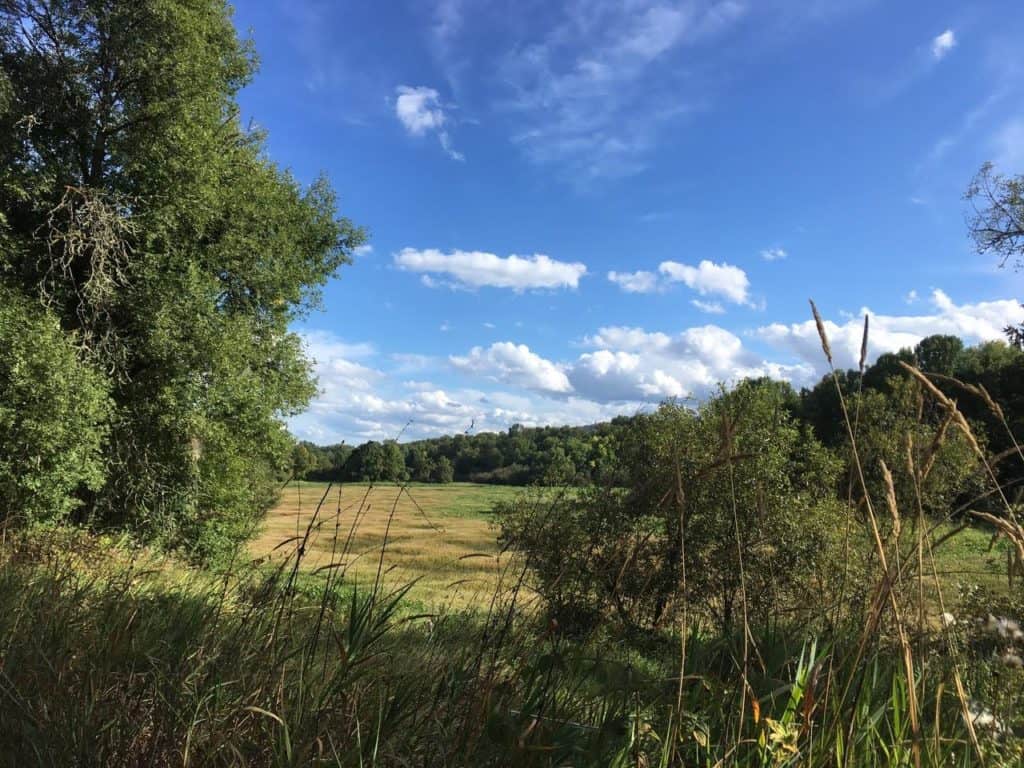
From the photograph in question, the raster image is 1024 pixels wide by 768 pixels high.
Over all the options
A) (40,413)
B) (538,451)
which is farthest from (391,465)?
(40,413)

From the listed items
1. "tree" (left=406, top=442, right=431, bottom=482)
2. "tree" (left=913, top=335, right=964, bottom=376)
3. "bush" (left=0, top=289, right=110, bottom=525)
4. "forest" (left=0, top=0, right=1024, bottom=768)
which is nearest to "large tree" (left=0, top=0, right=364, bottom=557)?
"forest" (left=0, top=0, right=1024, bottom=768)

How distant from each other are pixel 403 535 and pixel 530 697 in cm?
176

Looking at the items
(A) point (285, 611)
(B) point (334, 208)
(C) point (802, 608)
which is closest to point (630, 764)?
(C) point (802, 608)

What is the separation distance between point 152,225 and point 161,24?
15.0 ft

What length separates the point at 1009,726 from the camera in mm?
1771

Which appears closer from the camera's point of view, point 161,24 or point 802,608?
point 802,608

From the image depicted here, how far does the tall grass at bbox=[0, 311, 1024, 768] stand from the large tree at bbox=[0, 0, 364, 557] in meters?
12.6

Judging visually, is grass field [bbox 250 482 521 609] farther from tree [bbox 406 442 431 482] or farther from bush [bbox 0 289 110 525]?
bush [bbox 0 289 110 525]

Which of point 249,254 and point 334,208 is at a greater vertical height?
point 334,208

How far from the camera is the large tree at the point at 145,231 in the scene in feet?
47.9

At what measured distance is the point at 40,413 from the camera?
1353cm

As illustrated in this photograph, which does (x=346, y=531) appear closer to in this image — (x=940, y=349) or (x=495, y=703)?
(x=495, y=703)

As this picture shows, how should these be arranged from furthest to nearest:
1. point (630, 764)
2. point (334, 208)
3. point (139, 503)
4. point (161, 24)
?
1. point (334, 208)
2. point (139, 503)
3. point (161, 24)
4. point (630, 764)

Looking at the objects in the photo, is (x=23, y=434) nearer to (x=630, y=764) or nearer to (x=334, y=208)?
(x=334, y=208)
